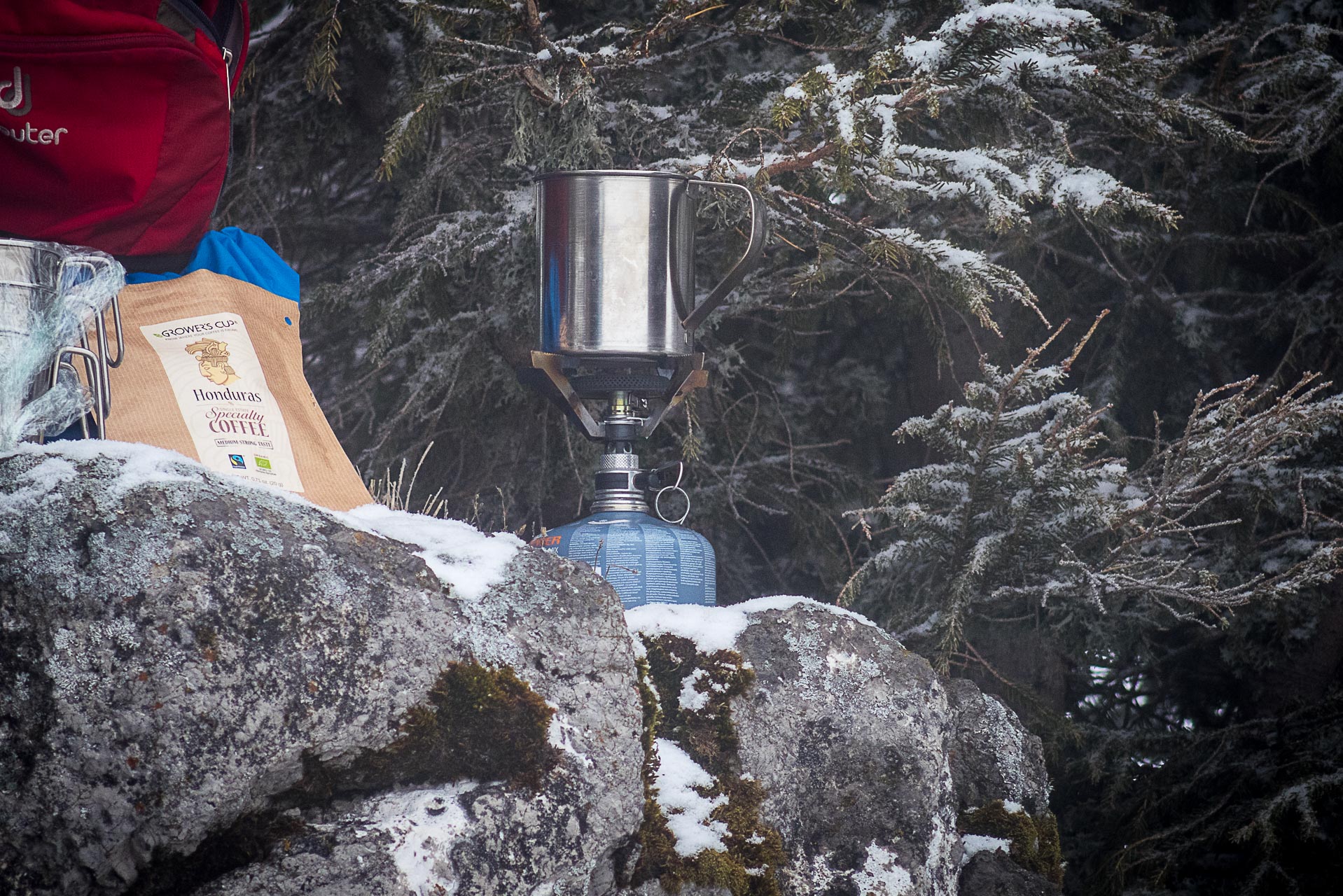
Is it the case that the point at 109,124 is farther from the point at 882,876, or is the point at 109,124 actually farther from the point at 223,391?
the point at 882,876

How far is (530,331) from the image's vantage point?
3.77m

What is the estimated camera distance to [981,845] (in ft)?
8.12

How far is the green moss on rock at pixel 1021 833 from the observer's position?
246 centimetres

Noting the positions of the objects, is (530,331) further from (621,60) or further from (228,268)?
(228,268)

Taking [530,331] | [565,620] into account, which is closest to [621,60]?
[530,331]

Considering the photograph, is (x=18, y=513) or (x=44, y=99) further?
(x=44, y=99)

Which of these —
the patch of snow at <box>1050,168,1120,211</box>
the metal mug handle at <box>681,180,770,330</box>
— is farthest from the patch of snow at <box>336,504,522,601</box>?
the patch of snow at <box>1050,168,1120,211</box>

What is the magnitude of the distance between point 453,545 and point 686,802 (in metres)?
0.65

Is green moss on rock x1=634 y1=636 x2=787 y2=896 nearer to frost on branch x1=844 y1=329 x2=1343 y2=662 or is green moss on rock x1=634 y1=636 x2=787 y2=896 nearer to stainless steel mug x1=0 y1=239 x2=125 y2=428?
frost on branch x1=844 y1=329 x2=1343 y2=662

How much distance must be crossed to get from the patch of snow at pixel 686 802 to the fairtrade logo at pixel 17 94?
1.57 metres

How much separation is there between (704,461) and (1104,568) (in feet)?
5.04

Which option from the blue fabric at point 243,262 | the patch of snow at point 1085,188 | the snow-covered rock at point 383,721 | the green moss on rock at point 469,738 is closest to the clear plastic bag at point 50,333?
the snow-covered rock at point 383,721

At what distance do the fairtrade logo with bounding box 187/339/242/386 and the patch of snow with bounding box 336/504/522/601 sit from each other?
1.17 feet

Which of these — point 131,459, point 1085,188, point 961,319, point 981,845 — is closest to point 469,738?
point 131,459
